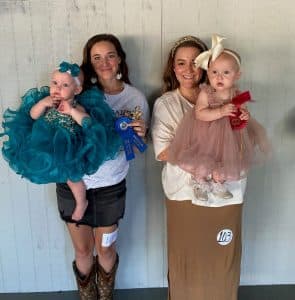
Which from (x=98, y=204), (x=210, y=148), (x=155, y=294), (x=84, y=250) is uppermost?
(x=210, y=148)

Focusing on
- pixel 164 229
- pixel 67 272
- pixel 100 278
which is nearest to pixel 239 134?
pixel 164 229

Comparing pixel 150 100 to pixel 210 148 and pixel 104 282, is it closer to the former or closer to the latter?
pixel 210 148

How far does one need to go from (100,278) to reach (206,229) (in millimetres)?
545

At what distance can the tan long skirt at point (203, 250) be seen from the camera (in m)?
1.88

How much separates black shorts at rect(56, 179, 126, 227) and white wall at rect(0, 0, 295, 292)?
0.28 meters

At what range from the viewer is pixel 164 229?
2277 mm

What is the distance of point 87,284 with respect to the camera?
6.82 ft

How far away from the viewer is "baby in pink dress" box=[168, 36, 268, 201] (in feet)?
5.45

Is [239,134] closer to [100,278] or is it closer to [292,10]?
[292,10]

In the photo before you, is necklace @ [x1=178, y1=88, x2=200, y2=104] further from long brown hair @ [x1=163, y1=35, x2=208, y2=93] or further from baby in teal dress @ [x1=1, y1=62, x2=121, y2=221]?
baby in teal dress @ [x1=1, y1=62, x2=121, y2=221]

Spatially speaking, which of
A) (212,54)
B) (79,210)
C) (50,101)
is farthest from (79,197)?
(212,54)

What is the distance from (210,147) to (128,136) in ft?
1.01

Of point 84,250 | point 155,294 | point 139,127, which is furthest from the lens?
point 155,294

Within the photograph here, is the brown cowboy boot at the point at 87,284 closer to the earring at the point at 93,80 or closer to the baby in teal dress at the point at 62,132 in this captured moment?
the baby in teal dress at the point at 62,132
